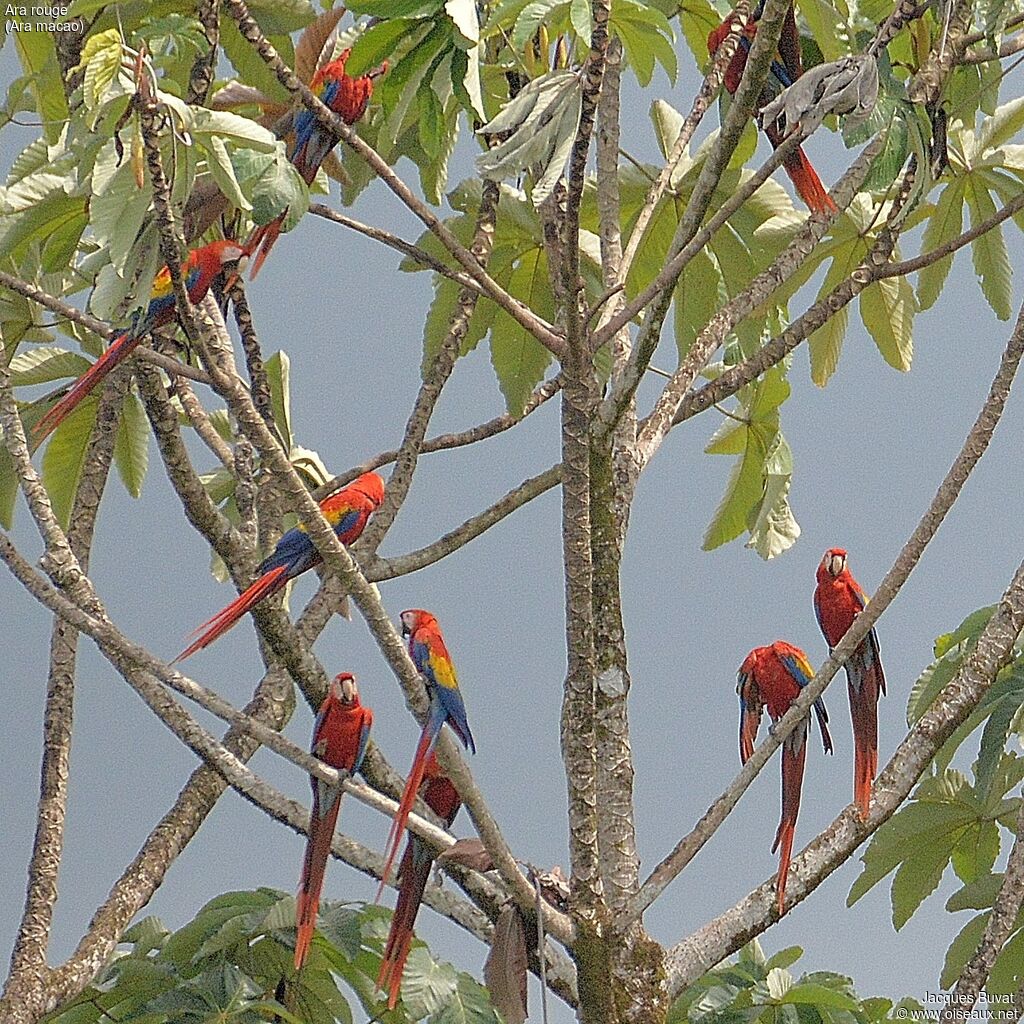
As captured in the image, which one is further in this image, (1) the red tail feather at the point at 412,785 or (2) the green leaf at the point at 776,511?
(2) the green leaf at the point at 776,511

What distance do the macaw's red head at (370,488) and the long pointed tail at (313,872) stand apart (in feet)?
2.79

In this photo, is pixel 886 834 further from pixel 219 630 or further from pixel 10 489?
pixel 10 489

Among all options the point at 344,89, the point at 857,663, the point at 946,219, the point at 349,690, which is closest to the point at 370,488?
the point at 349,690

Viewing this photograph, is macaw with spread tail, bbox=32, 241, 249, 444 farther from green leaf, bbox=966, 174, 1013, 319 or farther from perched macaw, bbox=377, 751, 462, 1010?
green leaf, bbox=966, 174, 1013, 319

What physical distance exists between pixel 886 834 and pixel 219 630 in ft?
6.20

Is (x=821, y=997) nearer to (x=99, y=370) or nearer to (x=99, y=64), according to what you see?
(x=99, y=370)

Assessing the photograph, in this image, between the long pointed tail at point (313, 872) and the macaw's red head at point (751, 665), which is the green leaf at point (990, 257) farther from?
the long pointed tail at point (313, 872)

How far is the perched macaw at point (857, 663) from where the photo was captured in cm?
276

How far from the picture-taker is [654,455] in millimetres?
2986

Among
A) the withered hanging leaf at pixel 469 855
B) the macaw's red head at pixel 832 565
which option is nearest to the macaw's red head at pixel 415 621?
the withered hanging leaf at pixel 469 855

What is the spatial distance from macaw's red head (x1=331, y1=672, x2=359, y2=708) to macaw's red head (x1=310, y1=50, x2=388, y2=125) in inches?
55.2

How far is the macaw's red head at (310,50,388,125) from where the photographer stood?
317 cm

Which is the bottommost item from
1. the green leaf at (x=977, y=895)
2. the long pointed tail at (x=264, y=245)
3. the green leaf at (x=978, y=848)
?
the green leaf at (x=977, y=895)

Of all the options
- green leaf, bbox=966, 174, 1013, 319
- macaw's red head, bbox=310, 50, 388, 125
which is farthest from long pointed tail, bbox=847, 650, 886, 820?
macaw's red head, bbox=310, 50, 388, 125
